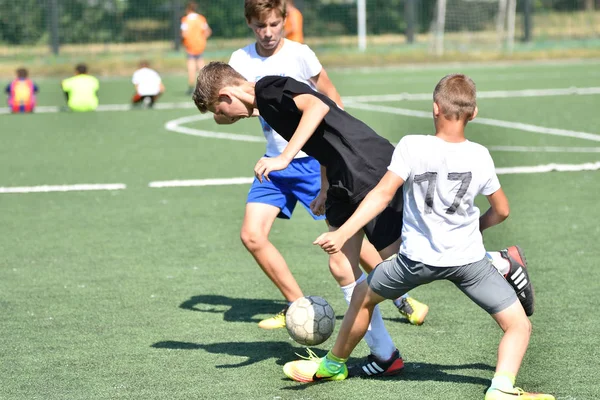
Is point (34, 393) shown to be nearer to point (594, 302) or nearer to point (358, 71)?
point (594, 302)

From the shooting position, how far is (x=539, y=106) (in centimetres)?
1905

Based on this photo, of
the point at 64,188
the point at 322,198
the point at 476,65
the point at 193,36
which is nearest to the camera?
the point at 322,198

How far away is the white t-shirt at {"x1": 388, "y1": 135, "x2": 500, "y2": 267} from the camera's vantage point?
454 centimetres

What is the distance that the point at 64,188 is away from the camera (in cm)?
1180

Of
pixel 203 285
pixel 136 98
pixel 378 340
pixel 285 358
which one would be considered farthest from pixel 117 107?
pixel 378 340

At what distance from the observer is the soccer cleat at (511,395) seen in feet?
15.0

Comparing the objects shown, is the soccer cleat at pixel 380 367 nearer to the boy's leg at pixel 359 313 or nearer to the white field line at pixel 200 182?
the boy's leg at pixel 359 313

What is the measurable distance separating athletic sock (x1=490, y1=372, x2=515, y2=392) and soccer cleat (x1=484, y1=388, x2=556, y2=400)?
14 millimetres

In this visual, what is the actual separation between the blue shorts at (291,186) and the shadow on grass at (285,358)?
3.01 feet

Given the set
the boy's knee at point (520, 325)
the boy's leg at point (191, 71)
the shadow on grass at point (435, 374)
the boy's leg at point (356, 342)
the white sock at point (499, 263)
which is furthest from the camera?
the boy's leg at point (191, 71)

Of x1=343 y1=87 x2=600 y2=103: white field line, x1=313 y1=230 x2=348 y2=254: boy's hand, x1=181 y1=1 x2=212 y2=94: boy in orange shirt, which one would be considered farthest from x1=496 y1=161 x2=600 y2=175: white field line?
x1=181 y1=1 x2=212 y2=94: boy in orange shirt

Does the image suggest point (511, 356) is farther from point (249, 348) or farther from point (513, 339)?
point (249, 348)

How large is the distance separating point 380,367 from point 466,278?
0.88m

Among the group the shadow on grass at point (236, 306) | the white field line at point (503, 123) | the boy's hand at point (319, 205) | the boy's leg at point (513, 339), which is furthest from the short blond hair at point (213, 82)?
the white field line at point (503, 123)
